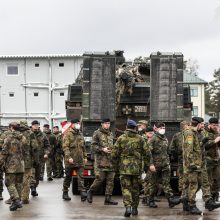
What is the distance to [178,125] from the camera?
57.6ft

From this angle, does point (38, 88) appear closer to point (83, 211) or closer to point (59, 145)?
point (59, 145)

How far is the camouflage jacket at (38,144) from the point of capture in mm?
16717

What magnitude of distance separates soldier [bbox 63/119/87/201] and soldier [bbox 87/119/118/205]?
1.95 ft

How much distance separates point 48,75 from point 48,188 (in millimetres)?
37711

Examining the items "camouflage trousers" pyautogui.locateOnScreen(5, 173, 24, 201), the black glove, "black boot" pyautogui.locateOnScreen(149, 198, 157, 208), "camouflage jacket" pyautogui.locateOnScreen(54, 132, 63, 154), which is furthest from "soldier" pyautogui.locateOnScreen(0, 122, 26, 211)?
"camouflage jacket" pyautogui.locateOnScreen(54, 132, 63, 154)

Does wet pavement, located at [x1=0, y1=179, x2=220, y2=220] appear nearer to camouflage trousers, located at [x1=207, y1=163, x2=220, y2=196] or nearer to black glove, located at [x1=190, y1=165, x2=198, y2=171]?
camouflage trousers, located at [x1=207, y1=163, x2=220, y2=196]

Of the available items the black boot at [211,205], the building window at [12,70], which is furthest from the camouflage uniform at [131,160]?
the building window at [12,70]

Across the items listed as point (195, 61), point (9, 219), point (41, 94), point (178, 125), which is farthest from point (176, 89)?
point (195, 61)

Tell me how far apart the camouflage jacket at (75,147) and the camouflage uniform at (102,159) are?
23.6 inches

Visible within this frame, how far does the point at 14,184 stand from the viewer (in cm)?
1498

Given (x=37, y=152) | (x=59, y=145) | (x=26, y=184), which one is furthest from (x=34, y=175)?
(x=59, y=145)

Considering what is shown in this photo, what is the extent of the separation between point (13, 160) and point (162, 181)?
3213 mm

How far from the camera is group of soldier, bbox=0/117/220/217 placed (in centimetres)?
1381

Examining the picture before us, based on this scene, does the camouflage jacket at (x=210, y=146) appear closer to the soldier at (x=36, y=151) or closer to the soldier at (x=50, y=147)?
the soldier at (x=36, y=151)
